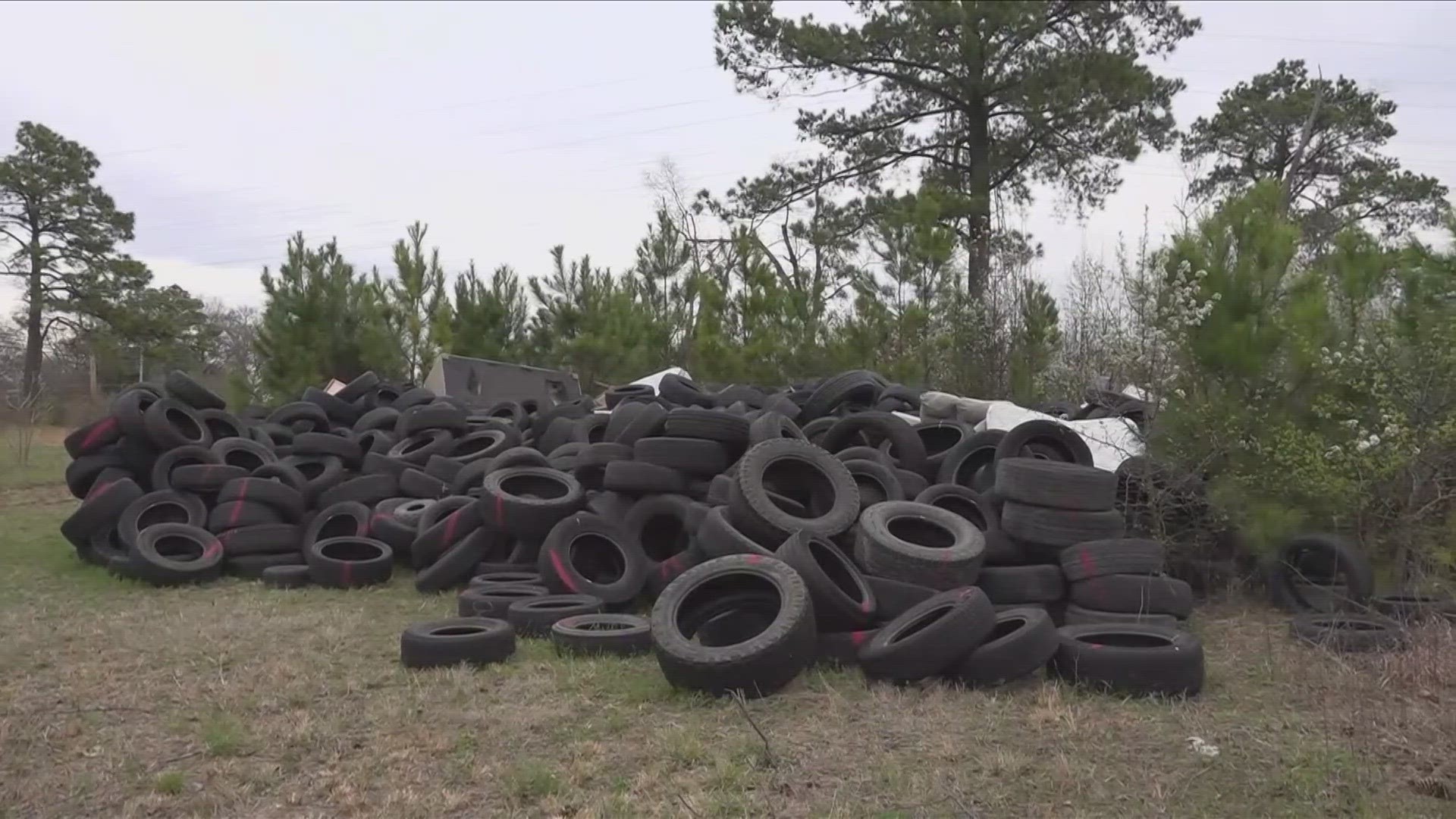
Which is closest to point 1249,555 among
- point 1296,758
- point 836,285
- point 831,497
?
point 831,497

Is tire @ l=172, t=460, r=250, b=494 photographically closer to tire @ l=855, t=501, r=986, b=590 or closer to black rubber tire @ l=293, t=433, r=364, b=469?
black rubber tire @ l=293, t=433, r=364, b=469

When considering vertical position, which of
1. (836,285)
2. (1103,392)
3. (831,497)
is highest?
(836,285)

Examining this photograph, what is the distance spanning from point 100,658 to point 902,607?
4910mm

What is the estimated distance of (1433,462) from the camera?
6.75 metres

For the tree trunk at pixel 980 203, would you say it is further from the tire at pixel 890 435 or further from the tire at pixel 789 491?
the tire at pixel 789 491

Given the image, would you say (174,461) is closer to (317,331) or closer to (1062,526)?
(1062,526)

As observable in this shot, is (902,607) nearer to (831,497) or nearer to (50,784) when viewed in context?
(831,497)

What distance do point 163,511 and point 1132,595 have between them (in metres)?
8.53

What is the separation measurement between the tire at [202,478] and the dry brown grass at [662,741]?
338cm

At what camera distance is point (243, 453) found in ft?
36.3

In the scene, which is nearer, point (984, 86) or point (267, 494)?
point (267, 494)

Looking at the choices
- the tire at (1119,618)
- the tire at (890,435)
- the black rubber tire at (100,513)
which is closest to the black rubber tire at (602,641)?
the tire at (1119,618)

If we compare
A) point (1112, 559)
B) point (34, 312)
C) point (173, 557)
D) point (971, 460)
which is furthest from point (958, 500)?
point (34, 312)

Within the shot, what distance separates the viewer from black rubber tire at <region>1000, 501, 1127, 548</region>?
22.5 feet
